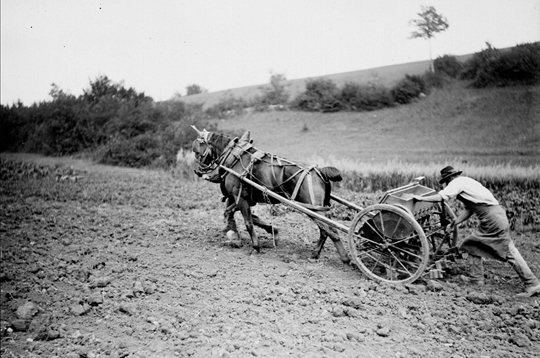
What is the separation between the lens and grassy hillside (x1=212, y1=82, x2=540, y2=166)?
1377 centimetres

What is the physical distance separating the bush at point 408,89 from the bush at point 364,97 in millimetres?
672

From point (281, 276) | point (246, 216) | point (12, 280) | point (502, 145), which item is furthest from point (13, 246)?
point (502, 145)

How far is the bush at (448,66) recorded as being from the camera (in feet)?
64.2

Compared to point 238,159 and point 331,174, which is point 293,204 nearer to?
point 331,174

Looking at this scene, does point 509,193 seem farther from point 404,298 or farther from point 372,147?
point 372,147

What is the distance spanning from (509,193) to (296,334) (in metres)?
8.52

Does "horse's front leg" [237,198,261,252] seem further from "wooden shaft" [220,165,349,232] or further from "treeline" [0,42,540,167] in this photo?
"treeline" [0,42,540,167]

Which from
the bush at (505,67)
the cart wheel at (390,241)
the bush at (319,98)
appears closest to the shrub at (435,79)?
the bush at (505,67)

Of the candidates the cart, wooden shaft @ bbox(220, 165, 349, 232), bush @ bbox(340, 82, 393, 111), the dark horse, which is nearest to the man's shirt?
the cart

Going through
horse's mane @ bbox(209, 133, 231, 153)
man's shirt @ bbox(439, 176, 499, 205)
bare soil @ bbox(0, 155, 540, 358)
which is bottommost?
bare soil @ bbox(0, 155, 540, 358)

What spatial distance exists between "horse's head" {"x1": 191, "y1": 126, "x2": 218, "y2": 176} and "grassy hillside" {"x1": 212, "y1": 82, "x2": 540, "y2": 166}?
31.5 feet

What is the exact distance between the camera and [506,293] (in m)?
4.93

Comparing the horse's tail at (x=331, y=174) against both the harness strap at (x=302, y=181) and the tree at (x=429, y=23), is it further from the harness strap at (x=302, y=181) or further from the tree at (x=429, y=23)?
the tree at (x=429, y=23)

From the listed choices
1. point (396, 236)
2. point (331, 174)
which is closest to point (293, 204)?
point (331, 174)
